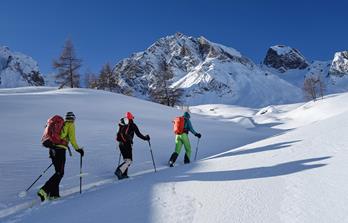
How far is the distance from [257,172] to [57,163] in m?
4.34

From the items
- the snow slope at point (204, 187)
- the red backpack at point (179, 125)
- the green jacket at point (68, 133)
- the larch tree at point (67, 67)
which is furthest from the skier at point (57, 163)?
the larch tree at point (67, 67)

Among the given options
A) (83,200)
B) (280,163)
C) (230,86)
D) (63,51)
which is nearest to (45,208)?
(83,200)

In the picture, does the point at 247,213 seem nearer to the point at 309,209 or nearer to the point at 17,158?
the point at 309,209

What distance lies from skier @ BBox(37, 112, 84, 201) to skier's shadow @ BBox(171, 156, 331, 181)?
261cm

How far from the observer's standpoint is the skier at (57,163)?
25.5 ft

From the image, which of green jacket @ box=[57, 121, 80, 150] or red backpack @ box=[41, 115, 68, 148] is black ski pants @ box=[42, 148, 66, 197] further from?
green jacket @ box=[57, 121, 80, 150]

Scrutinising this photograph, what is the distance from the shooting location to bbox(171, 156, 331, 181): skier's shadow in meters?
6.40

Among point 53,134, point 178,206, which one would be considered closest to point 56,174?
point 53,134

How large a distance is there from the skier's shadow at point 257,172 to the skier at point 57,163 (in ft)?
8.56

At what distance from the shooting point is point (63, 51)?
4753 cm

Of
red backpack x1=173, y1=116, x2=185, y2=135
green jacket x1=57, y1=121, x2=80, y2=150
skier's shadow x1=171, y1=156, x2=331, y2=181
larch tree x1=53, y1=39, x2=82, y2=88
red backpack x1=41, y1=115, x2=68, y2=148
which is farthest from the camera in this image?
larch tree x1=53, y1=39, x2=82, y2=88

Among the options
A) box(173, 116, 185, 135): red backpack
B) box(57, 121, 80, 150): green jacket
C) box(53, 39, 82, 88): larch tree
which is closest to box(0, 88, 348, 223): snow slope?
box(57, 121, 80, 150): green jacket

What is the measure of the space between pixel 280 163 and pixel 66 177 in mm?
5761

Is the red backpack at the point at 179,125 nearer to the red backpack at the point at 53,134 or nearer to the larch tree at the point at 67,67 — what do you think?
the red backpack at the point at 53,134
